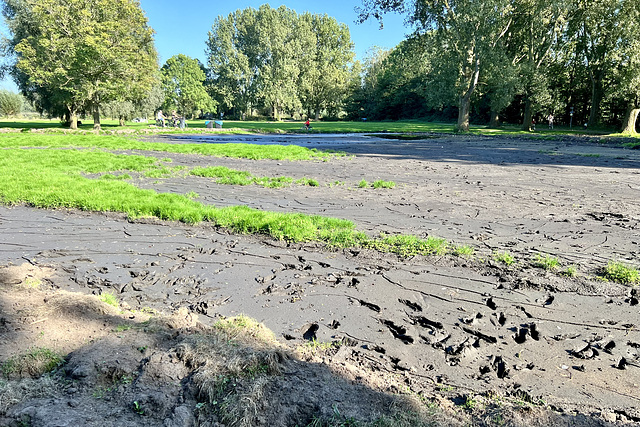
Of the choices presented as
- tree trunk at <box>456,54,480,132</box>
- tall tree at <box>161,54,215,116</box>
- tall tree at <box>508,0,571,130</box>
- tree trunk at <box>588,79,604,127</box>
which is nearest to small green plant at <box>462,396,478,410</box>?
tree trunk at <box>456,54,480,132</box>

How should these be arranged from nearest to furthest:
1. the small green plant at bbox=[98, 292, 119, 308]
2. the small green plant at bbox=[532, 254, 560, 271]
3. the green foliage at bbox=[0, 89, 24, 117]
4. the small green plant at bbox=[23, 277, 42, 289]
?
the small green plant at bbox=[98, 292, 119, 308] → the small green plant at bbox=[23, 277, 42, 289] → the small green plant at bbox=[532, 254, 560, 271] → the green foliage at bbox=[0, 89, 24, 117]

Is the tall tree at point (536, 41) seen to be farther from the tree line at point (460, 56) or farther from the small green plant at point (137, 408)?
the small green plant at point (137, 408)

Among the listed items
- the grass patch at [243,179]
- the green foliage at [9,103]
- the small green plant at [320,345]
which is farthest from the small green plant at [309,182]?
the green foliage at [9,103]

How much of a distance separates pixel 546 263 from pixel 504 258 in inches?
18.2

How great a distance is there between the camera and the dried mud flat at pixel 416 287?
2.85 m

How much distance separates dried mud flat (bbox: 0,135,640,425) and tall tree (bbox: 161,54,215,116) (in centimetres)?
5734

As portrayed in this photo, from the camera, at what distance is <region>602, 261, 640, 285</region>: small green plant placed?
14.3 feet

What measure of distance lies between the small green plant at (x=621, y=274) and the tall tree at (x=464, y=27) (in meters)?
29.0

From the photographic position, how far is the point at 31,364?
257 cm

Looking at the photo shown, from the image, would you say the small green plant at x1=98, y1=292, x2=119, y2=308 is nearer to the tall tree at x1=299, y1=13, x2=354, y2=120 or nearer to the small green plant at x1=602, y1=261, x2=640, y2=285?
the small green plant at x1=602, y1=261, x2=640, y2=285

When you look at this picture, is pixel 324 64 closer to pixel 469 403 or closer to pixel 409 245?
pixel 409 245

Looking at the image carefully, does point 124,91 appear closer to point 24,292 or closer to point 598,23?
point 24,292

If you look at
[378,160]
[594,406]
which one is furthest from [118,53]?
[594,406]

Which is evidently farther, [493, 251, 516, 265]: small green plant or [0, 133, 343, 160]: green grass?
[0, 133, 343, 160]: green grass
